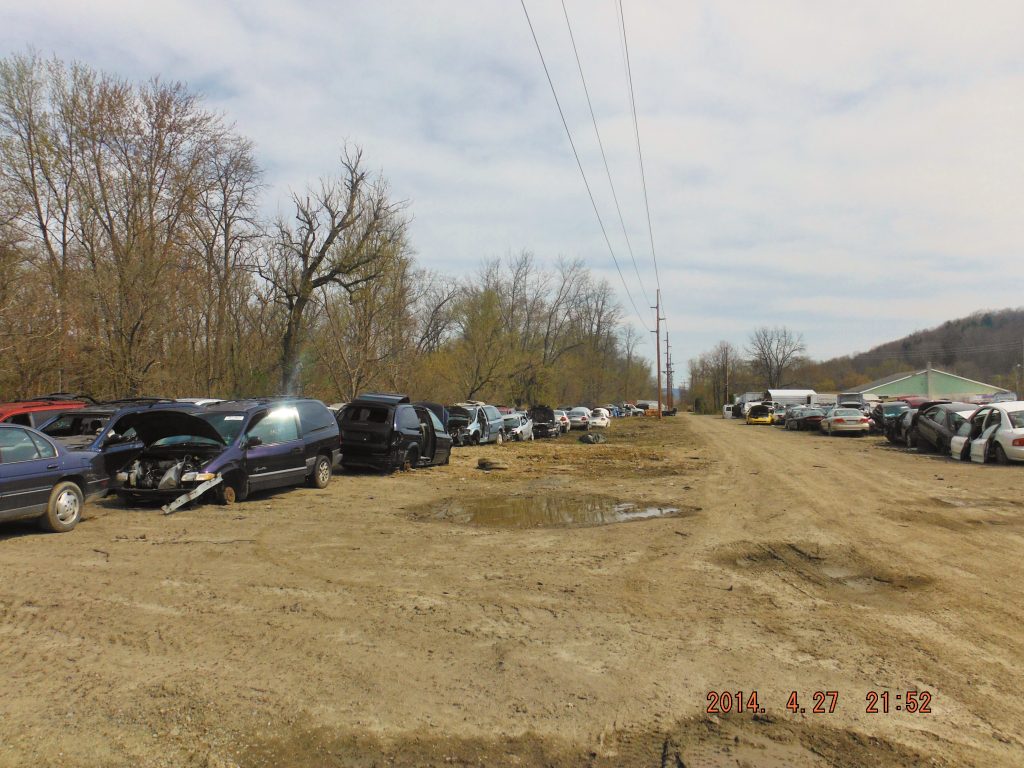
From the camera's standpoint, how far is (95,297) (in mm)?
21516

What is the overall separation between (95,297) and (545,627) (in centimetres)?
2133

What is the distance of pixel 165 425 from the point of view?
1163cm

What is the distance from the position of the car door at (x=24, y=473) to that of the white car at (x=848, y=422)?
32995 millimetres

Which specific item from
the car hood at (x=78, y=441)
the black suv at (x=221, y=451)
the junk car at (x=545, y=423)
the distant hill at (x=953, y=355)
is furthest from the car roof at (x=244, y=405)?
the distant hill at (x=953, y=355)

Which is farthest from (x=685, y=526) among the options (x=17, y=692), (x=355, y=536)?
(x=17, y=692)

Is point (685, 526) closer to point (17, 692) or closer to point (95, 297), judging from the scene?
point (17, 692)

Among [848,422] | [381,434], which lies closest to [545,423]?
[848,422]

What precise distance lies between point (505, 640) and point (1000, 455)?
1775 centimetres

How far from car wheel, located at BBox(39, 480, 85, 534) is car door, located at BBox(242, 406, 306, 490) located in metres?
2.82

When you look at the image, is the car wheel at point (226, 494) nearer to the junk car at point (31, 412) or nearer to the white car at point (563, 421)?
the junk car at point (31, 412)

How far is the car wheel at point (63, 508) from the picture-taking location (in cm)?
907

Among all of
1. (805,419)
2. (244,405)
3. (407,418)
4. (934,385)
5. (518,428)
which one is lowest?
(518,428)

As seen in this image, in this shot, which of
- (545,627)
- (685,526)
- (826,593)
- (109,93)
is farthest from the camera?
(109,93)

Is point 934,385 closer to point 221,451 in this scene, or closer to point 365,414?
point 365,414
